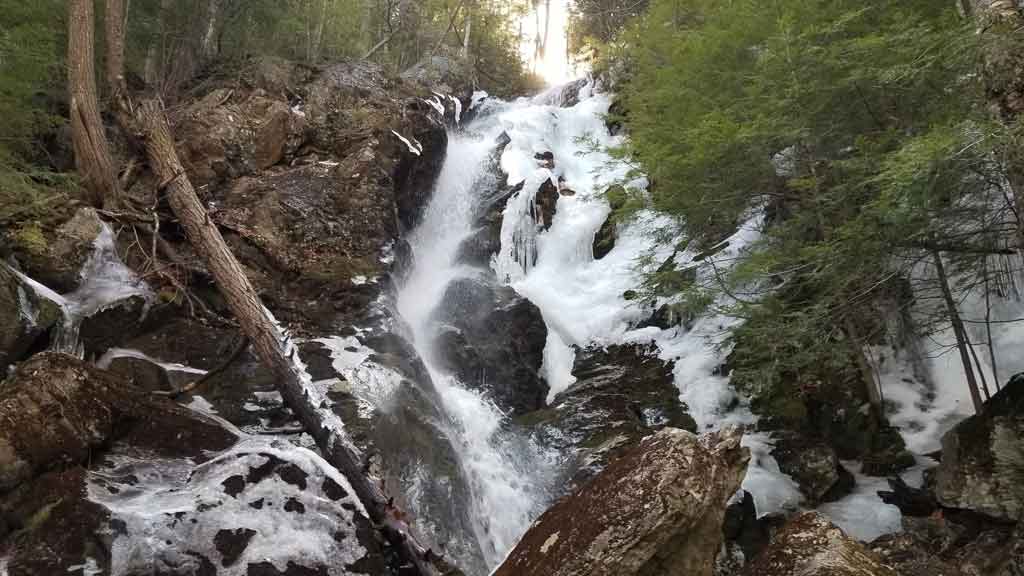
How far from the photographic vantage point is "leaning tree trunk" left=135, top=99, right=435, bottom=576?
5117 millimetres

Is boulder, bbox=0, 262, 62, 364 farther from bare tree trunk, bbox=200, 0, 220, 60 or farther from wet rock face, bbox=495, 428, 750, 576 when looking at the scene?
bare tree trunk, bbox=200, 0, 220, 60

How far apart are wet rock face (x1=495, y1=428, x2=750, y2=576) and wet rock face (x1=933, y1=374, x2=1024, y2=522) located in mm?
3753

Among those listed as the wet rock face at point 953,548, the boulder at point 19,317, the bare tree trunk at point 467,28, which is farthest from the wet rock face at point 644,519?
the bare tree trunk at point 467,28

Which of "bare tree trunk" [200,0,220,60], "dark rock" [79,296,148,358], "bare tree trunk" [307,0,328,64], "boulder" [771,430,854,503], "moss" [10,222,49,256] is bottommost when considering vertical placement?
"boulder" [771,430,854,503]

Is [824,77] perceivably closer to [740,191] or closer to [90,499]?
[740,191]

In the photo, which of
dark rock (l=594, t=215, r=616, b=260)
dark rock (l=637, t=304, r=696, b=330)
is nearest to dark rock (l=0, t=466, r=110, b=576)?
dark rock (l=637, t=304, r=696, b=330)

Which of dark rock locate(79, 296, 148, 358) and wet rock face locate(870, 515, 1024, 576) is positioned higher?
dark rock locate(79, 296, 148, 358)

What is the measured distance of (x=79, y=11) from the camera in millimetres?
7734

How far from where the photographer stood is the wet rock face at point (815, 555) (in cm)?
343

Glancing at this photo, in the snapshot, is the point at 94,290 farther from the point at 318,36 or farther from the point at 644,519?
the point at 318,36

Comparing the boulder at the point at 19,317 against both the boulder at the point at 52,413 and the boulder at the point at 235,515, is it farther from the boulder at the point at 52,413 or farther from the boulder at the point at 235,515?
the boulder at the point at 235,515

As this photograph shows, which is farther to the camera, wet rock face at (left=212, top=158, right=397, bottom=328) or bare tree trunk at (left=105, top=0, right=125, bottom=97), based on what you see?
wet rock face at (left=212, top=158, right=397, bottom=328)

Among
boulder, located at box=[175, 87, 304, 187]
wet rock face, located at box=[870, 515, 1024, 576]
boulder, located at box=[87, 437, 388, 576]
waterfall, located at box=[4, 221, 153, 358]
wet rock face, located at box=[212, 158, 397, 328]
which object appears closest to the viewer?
boulder, located at box=[87, 437, 388, 576]

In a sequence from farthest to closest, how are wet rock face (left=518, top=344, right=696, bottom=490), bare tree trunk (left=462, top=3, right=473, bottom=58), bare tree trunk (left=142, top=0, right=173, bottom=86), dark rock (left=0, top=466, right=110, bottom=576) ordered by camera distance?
bare tree trunk (left=462, top=3, right=473, bottom=58)
bare tree trunk (left=142, top=0, right=173, bottom=86)
wet rock face (left=518, top=344, right=696, bottom=490)
dark rock (left=0, top=466, right=110, bottom=576)
